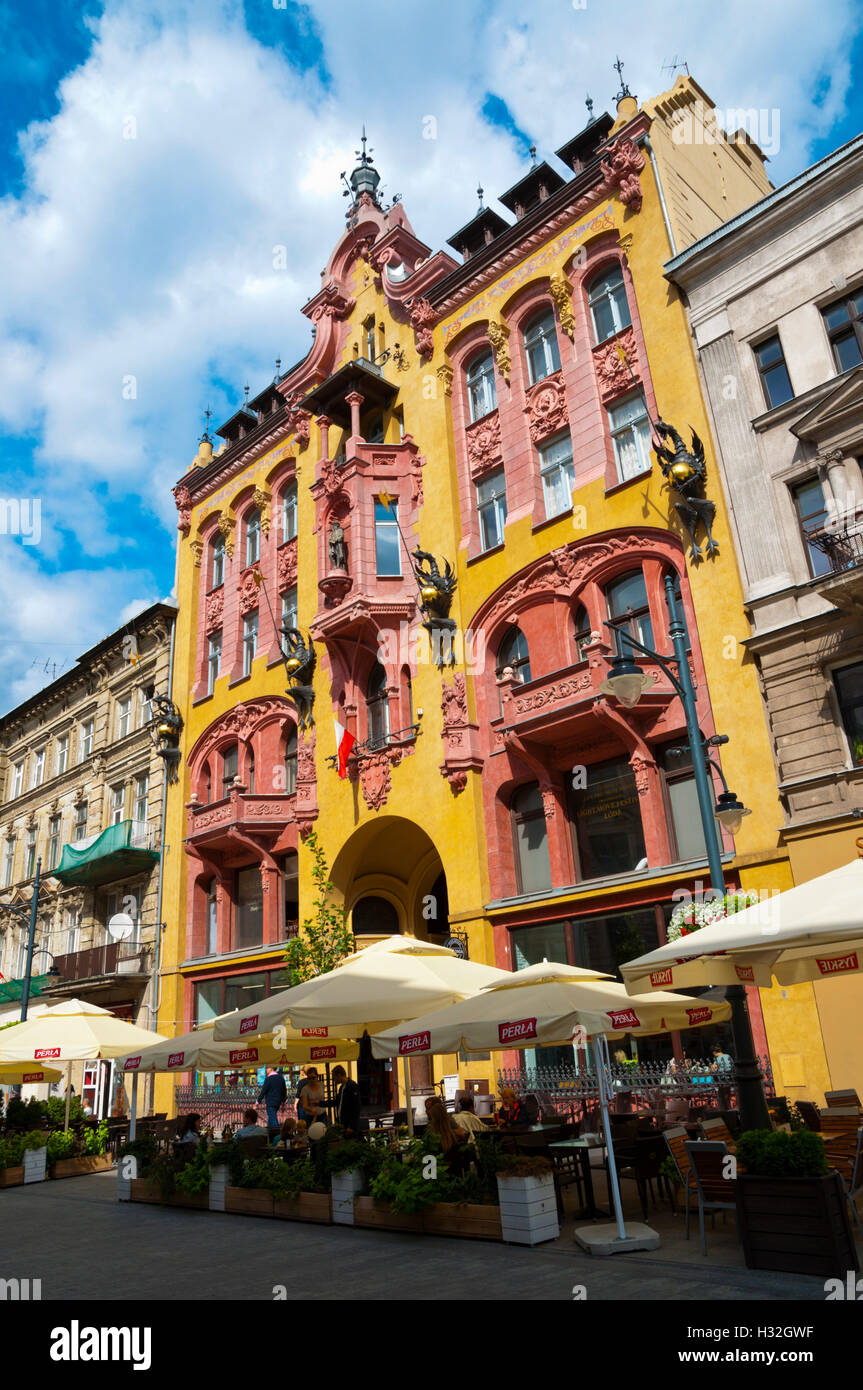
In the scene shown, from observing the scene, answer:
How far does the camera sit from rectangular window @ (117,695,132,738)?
39.3 meters

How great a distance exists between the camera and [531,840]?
22969mm

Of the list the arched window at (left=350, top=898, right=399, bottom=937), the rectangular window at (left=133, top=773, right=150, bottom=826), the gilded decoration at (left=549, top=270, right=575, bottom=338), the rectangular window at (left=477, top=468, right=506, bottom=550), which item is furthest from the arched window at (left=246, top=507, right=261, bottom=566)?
the gilded decoration at (left=549, top=270, right=575, bottom=338)

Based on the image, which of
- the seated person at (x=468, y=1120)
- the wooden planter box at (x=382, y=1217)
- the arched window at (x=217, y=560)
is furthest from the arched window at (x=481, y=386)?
the wooden planter box at (x=382, y=1217)

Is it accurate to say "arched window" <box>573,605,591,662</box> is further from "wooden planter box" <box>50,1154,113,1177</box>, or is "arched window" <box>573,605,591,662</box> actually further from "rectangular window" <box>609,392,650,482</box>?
"wooden planter box" <box>50,1154,113,1177</box>

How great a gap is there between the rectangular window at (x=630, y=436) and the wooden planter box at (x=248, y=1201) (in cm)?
1642

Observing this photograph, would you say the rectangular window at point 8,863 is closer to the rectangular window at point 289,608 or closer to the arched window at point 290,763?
the arched window at point 290,763

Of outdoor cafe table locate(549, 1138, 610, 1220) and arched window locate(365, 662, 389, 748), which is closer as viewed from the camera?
outdoor cafe table locate(549, 1138, 610, 1220)

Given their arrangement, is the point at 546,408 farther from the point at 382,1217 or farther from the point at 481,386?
the point at 382,1217

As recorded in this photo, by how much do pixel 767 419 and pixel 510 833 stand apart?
1095cm

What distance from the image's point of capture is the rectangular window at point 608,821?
Result: 20906mm

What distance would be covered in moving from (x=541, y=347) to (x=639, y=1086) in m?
18.9

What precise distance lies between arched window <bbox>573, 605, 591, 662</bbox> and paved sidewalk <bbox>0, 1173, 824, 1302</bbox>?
543 inches
